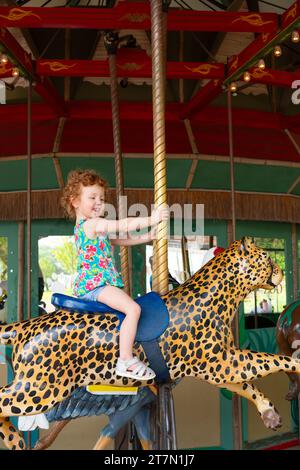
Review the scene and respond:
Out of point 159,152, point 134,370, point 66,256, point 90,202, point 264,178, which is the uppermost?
point 264,178

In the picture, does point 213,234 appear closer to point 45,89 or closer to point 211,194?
point 211,194

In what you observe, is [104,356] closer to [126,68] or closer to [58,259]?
[126,68]

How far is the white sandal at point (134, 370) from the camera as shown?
196 centimetres

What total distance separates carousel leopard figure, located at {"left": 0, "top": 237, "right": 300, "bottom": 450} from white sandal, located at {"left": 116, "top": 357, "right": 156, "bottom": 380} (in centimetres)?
6

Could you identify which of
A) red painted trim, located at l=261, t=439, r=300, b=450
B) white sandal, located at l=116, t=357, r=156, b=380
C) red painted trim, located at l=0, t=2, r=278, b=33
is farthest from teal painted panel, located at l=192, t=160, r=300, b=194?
white sandal, located at l=116, t=357, r=156, b=380

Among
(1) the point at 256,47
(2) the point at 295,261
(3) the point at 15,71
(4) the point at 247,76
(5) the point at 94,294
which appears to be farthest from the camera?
(2) the point at 295,261

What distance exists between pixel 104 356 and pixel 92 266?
332 mm

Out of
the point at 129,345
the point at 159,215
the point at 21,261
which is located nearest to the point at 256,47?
the point at 159,215

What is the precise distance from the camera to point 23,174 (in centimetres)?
489

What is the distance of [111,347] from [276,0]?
4310 millimetres

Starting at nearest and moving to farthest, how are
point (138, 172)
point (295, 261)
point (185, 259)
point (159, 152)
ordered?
point (159, 152), point (138, 172), point (185, 259), point (295, 261)

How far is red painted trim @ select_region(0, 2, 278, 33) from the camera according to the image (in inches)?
125

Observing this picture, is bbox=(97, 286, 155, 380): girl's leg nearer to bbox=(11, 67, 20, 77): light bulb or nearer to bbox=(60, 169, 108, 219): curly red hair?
bbox=(60, 169, 108, 219): curly red hair

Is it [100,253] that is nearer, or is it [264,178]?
[100,253]
